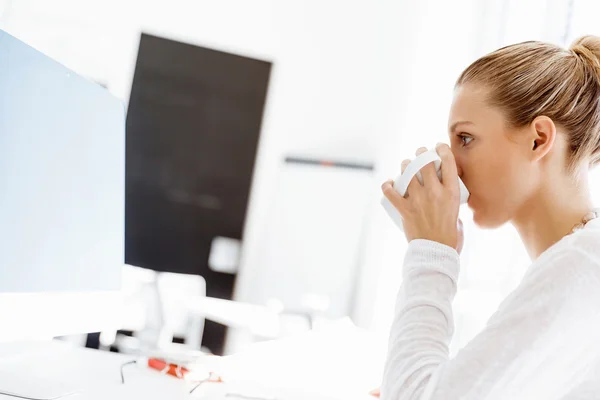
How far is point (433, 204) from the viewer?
80 cm

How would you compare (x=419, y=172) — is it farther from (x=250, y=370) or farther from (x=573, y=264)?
(x=250, y=370)

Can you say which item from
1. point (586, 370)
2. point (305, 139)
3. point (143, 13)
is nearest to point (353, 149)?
point (305, 139)

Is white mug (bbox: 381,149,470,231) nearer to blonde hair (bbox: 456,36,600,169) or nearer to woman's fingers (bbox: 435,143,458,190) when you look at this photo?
woman's fingers (bbox: 435,143,458,190)

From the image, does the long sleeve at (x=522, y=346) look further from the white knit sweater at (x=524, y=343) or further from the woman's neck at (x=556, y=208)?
the woman's neck at (x=556, y=208)

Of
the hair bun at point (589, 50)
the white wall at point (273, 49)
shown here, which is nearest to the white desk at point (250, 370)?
the hair bun at point (589, 50)

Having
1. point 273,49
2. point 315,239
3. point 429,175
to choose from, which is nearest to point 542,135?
point 429,175

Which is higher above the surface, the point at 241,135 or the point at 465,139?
the point at 241,135

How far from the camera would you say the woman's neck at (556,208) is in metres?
0.84

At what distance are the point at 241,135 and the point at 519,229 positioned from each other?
3396 mm

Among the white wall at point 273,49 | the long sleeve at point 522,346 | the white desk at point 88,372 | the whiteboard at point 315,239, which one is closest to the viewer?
the long sleeve at point 522,346

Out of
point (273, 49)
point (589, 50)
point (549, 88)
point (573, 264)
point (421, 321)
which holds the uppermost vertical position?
point (273, 49)

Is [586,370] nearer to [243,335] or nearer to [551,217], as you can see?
[551,217]

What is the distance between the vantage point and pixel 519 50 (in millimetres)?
857

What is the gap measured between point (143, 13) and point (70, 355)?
376cm
